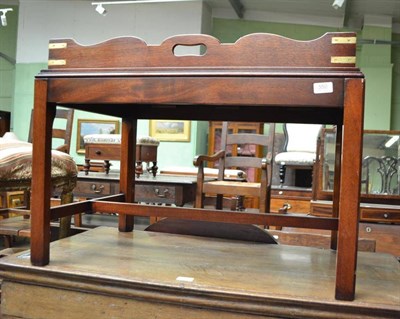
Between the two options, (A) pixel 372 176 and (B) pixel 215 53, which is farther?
(A) pixel 372 176

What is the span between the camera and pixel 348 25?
25.8 feet

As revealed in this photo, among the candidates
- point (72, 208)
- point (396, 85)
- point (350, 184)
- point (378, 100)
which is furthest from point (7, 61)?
point (350, 184)

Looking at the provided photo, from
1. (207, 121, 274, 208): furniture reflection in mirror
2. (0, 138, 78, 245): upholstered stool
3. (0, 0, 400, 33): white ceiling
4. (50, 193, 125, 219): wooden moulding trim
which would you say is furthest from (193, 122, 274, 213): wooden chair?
(0, 0, 400, 33): white ceiling

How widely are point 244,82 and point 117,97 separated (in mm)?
274

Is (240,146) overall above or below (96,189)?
Answer: above

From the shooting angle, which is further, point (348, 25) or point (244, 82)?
point (348, 25)

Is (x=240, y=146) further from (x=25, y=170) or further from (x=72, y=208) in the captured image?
(x=72, y=208)

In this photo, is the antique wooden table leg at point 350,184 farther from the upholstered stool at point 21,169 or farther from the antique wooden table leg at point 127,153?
the upholstered stool at point 21,169

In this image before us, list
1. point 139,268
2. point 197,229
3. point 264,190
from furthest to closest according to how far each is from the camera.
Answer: point 264,190 < point 197,229 < point 139,268

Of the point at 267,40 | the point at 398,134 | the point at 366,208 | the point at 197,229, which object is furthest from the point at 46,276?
the point at 398,134

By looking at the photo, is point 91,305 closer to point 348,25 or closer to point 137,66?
point 137,66

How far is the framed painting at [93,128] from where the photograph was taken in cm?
756

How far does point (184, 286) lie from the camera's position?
865mm

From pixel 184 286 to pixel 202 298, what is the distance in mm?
43
